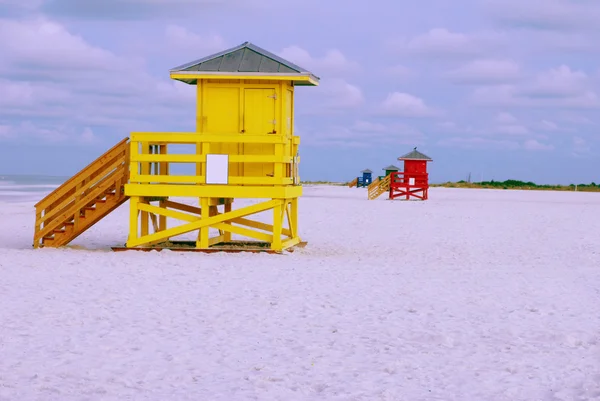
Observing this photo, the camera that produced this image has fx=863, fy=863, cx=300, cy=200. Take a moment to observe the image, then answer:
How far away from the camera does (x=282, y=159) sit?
554 inches

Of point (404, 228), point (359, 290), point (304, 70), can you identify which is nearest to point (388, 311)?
point (359, 290)

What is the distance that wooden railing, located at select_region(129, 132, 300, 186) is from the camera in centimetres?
1401

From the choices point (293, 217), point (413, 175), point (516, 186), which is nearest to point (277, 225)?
point (293, 217)

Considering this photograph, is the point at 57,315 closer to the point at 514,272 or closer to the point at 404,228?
the point at 514,272

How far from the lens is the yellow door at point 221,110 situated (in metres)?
14.5

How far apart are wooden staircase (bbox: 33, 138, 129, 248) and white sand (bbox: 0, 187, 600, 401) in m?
0.54

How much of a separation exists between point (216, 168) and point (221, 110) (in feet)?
3.45

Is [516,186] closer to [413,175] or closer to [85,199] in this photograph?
[413,175]

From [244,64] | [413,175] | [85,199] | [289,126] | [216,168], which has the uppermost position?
[244,64]

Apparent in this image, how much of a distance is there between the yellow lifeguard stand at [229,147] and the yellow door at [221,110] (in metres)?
0.02

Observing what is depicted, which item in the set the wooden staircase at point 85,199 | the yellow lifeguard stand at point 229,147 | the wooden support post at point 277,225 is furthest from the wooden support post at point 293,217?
the wooden staircase at point 85,199

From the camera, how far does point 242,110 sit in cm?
1446

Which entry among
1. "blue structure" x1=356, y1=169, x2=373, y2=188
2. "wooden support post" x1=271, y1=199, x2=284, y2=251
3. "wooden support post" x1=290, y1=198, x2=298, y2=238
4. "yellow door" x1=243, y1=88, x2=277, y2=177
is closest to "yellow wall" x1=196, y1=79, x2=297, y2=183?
"yellow door" x1=243, y1=88, x2=277, y2=177

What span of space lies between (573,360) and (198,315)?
348 centimetres
